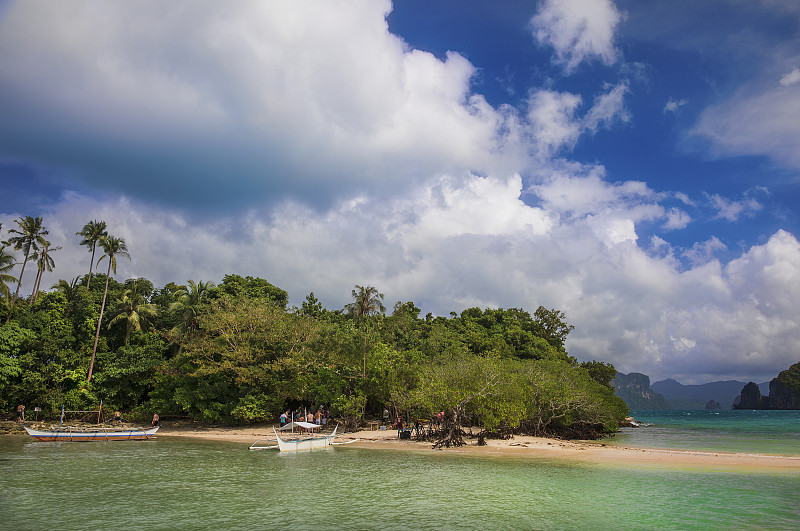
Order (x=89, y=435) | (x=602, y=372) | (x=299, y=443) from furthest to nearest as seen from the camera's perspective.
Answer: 1. (x=602, y=372)
2. (x=89, y=435)
3. (x=299, y=443)

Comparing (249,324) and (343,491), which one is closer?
(343,491)

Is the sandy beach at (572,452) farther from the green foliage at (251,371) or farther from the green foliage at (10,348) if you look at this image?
the green foliage at (10,348)

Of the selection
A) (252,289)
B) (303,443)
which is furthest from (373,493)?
(252,289)

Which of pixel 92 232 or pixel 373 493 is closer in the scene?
pixel 373 493

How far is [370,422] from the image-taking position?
129 ft

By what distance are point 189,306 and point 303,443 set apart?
74.3 feet

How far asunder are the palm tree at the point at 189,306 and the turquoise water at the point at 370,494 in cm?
1987

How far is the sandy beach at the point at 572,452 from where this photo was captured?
25.4 m

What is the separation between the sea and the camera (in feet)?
45.4

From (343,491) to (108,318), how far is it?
3958cm

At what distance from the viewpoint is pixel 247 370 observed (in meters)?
36.8

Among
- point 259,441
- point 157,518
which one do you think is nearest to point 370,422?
point 259,441

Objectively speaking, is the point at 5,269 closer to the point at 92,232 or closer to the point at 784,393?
the point at 92,232

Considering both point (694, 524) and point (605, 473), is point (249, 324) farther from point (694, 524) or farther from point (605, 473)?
point (694, 524)
